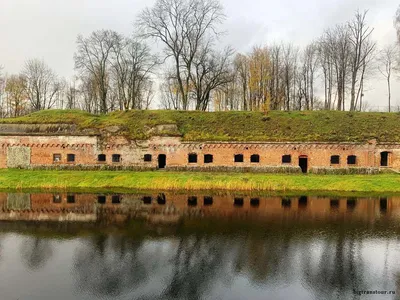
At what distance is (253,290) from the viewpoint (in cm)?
834

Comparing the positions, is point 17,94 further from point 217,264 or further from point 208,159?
point 217,264

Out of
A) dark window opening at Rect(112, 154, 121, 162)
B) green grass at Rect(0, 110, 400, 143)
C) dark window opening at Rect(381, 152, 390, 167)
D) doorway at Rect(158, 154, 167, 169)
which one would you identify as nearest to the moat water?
dark window opening at Rect(112, 154, 121, 162)

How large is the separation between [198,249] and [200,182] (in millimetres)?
10844

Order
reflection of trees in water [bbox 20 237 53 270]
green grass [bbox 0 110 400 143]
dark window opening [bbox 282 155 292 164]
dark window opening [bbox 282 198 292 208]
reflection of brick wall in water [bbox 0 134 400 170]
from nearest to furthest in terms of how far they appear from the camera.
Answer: reflection of trees in water [bbox 20 237 53 270] < dark window opening [bbox 282 198 292 208] < reflection of brick wall in water [bbox 0 134 400 170] < dark window opening [bbox 282 155 292 164] < green grass [bbox 0 110 400 143]

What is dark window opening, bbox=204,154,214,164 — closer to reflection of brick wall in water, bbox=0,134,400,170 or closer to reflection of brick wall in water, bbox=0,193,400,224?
reflection of brick wall in water, bbox=0,134,400,170

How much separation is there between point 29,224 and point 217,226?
27.1 ft

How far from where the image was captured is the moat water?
27.7ft

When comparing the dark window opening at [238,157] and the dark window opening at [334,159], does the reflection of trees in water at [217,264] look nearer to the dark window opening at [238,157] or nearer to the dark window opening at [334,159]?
the dark window opening at [238,157]

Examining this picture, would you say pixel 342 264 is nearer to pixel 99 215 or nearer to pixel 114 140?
pixel 99 215

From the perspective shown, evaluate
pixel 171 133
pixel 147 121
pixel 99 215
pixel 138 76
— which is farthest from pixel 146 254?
pixel 138 76

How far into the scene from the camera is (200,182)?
21969 millimetres

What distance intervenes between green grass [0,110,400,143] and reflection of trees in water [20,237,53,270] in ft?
48.9

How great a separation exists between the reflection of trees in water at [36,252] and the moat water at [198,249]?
0.11 ft

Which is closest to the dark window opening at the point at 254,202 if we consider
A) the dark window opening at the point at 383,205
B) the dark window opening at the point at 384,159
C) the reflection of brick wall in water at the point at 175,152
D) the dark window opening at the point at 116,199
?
the dark window opening at the point at 383,205
